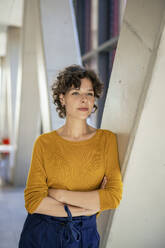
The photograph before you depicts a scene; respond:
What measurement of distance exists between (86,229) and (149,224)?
0.58 m

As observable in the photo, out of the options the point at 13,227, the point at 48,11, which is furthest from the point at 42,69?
the point at 13,227

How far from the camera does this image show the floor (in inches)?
171

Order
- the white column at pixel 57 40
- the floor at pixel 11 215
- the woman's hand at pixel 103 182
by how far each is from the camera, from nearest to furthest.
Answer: the woman's hand at pixel 103 182, the white column at pixel 57 40, the floor at pixel 11 215

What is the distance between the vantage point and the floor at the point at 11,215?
4.35m

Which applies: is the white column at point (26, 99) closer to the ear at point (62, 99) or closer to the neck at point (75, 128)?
the ear at point (62, 99)

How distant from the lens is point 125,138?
2.11 metres

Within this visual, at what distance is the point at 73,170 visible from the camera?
6.54ft

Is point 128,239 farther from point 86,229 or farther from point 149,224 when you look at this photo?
point 86,229

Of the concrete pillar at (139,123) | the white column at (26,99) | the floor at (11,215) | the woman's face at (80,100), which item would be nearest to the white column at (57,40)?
the floor at (11,215)

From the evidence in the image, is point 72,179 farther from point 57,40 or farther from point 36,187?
point 57,40

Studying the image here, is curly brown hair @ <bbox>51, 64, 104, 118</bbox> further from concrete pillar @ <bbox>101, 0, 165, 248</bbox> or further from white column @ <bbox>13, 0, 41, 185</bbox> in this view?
white column @ <bbox>13, 0, 41, 185</bbox>

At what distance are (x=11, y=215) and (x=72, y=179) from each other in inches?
148

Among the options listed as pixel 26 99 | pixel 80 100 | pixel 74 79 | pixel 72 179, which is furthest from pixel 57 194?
pixel 26 99

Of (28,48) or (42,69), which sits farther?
(28,48)
